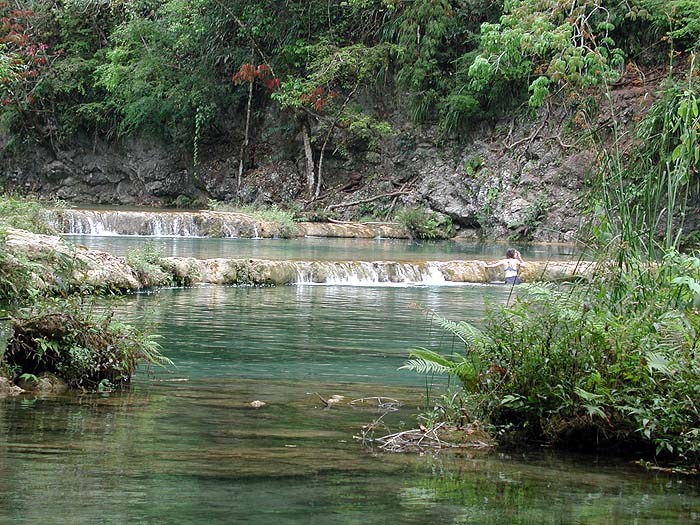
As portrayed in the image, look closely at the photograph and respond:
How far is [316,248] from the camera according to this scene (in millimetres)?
26312

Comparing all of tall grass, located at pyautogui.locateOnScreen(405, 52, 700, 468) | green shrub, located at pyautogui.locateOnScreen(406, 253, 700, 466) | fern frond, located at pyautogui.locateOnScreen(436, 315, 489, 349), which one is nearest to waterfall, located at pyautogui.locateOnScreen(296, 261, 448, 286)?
tall grass, located at pyautogui.locateOnScreen(405, 52, 700, 468)

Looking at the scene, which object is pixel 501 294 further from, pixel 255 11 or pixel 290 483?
pixel 255 11

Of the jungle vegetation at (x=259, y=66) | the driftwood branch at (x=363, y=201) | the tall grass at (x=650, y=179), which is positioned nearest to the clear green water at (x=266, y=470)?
the tall grass at (x=650, y=179)

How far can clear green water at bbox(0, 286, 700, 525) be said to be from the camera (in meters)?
4.66

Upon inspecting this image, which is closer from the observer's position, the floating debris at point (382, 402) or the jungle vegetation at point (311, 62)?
the floating debris at point (382, 402)

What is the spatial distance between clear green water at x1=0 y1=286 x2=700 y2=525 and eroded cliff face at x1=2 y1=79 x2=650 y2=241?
21.2 meters

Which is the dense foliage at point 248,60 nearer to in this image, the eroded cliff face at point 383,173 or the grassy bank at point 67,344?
the eroded cliff face at point 383,173

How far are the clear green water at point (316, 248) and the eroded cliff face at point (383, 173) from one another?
2342 mm

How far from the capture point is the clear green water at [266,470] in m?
4.66

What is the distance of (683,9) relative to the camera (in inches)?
1107

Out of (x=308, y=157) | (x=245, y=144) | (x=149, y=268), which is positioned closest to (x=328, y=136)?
(x=308, y=157)

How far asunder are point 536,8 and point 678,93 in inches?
451

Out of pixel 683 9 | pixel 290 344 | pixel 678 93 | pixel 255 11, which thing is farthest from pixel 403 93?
Answer: pixel 678 93

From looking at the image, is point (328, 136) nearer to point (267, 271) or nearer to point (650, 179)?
point (267, 271)
